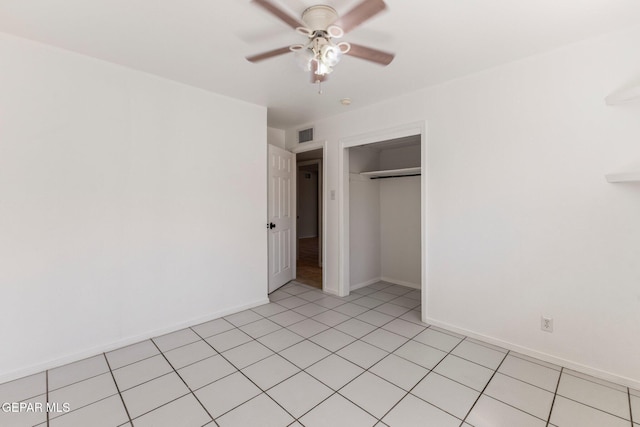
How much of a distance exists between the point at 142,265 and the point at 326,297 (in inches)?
87.6

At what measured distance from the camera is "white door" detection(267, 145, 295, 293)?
13.5ft

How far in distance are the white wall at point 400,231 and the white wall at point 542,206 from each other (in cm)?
126

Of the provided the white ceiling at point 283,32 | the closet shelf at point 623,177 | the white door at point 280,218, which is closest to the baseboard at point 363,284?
the white door at point 280,218

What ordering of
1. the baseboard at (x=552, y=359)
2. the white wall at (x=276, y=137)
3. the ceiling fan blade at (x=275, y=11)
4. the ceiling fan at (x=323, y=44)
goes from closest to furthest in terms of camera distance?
the ceiling fan blade at (x=275, y=11), the ceiling fan at (x=323, y=44), the baseboard at (x=552, y=359), the white wall at (x=276, y=137)

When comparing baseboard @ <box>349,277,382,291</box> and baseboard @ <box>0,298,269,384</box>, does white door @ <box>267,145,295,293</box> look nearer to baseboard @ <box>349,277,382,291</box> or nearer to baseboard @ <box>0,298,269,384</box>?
baseboard @ <box>0,298,269,384</box>

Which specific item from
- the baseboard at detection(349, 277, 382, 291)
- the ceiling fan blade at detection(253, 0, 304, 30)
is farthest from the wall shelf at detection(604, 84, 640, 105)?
the baseboard at detection(349, 277, 382, 291)

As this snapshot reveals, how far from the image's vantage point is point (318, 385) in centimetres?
202

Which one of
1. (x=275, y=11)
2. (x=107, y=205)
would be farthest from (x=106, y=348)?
(x=275, y=11)

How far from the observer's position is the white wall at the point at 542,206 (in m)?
2.04

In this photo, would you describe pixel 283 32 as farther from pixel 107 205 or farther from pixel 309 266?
pixel 309 266

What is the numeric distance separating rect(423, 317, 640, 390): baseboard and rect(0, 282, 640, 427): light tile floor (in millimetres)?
62

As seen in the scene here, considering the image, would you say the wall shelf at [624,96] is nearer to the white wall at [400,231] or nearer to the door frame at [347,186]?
the door frame at [347,186]

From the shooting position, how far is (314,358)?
2375mm

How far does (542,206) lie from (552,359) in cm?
123
